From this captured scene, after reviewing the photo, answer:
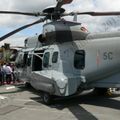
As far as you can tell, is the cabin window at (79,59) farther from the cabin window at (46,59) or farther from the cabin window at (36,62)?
the cabin window at (36,62)

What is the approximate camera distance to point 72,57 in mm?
12242

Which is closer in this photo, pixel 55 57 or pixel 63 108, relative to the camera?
pixel 63 108

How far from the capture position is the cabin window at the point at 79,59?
11972 mm

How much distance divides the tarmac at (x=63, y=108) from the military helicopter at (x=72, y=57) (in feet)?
2.02

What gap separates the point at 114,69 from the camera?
36.6 feet

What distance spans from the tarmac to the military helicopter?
0.62m

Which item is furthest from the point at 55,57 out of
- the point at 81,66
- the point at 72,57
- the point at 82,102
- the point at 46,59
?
the point at 82,102

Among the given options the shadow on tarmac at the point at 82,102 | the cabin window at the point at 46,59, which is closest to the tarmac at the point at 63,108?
the shadow on tarmac at the point at 82,102

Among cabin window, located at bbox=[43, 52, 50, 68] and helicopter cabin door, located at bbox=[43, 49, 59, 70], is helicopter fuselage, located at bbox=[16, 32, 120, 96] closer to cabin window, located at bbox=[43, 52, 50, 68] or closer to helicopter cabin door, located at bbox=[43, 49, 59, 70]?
helicopter cabin door, located at bbox=[43, 49, 59, 70]

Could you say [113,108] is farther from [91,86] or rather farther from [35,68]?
[35,68]

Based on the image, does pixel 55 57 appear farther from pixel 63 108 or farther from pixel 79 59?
pixel 63 108

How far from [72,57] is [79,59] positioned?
0.32 meters

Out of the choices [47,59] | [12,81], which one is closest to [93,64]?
[47,59]

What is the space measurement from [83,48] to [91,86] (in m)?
1.52
